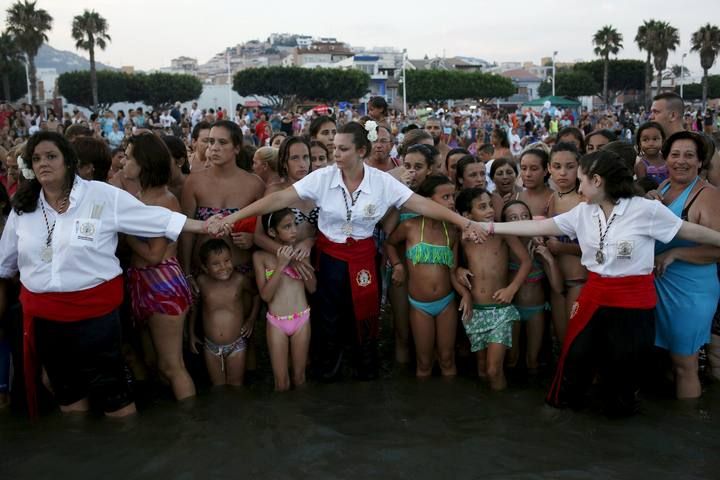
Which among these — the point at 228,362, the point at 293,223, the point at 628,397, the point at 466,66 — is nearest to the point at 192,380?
the point at 228,362

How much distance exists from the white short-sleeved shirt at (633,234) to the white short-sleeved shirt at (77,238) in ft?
10.2

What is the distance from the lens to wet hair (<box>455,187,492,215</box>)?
509cm

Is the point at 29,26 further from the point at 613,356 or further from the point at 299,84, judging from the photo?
the point at 613,356

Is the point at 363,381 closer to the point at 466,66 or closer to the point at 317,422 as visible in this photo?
the point at 317,422

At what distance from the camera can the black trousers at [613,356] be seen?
4.29m

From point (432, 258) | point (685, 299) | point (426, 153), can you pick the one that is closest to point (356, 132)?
point (426, 153)

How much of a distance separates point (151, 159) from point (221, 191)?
0.63 metres

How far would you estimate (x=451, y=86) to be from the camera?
70625 millimetres

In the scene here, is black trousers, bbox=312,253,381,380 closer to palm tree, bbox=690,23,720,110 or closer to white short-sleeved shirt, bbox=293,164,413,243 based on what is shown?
white short-sleeved shirt, bbox=293,164,413,243

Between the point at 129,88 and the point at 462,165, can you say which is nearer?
the point at 462,165

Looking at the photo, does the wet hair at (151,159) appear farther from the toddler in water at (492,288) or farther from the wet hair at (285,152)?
the toddler in water at (492,288)

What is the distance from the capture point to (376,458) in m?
4.10

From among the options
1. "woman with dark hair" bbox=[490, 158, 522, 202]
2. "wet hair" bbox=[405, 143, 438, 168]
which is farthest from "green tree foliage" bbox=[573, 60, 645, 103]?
"wet hair" bbox=[405, 143, 438, 168]

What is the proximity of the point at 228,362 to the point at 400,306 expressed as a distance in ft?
5.04
